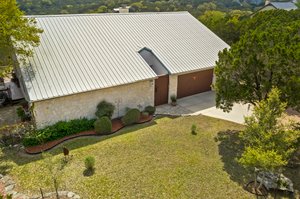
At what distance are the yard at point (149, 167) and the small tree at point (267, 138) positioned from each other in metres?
2.18

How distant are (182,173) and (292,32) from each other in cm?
1196

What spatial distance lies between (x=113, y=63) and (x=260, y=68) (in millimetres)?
10384

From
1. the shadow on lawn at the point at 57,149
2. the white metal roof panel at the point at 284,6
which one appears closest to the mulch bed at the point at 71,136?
the shadow on lawn at the point at 57,149

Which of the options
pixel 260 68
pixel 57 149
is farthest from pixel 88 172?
pixel 260 68

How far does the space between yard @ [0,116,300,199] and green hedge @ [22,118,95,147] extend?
2.81 ft

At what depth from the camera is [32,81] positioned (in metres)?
16.4

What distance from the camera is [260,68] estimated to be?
622 inches

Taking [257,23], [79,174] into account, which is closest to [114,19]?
[79,174]

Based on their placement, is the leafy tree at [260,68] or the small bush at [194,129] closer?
the leafy tree at [260,68]

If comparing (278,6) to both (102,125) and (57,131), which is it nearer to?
(102,125)

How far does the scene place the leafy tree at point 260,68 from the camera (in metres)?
14.6

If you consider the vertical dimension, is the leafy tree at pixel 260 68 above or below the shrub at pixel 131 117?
above

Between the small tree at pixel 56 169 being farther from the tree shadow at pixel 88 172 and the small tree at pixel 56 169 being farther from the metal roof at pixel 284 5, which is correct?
the metal roof at pixel 284 5

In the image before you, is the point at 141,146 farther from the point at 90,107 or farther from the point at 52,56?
the point at 52,56
